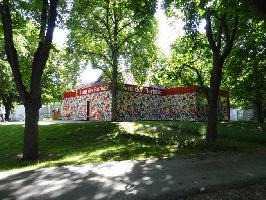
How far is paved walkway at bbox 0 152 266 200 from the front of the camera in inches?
287

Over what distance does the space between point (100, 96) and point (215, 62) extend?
70.3ft

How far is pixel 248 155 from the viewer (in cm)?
1268

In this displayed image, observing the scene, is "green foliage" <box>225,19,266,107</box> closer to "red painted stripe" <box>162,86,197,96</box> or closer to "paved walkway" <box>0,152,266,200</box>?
"red painted stripe" <box>162,86,197,96</box>

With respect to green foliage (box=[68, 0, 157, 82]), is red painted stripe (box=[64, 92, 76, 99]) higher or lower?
lower

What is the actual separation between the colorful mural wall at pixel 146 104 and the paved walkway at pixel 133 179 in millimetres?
23611

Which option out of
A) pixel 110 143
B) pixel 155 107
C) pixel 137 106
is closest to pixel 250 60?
pixel 110 143

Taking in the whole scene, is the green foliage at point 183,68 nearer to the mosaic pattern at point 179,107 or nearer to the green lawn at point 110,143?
the green lawn at point 110,143

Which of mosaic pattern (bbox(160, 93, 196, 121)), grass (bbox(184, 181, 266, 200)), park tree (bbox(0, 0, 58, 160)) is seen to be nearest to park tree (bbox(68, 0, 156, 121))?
mosaic pattern (bbox(160, 93, 196, 121))

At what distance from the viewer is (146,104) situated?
3769 centimetres

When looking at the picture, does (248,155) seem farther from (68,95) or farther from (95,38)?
(68,95)

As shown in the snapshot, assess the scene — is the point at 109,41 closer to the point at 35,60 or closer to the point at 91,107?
the point at 91,107

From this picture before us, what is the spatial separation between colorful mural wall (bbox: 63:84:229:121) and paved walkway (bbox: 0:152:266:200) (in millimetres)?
23611

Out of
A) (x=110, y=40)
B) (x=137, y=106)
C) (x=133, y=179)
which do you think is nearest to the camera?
(x=133, y=179)

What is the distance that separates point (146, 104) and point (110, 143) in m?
20.7
